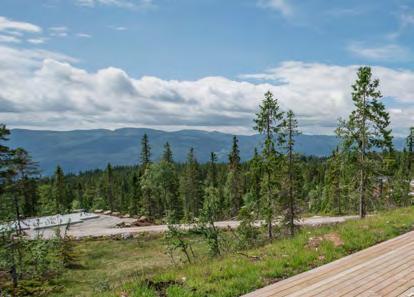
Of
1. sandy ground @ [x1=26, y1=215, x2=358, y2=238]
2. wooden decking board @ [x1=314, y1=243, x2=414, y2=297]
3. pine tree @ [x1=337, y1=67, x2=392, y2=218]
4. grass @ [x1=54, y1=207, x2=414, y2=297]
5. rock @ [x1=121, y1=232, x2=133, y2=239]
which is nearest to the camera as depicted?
wooden decking board @ [x1=314, y1=243, x2=414, y2=297]

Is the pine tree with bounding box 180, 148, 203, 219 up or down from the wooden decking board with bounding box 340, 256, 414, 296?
down

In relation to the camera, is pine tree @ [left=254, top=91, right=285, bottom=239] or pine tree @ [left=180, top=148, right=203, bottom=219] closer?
pine tree @ [left=254, top=91, right=285, bottom=239]

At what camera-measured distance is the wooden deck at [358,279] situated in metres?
7.96

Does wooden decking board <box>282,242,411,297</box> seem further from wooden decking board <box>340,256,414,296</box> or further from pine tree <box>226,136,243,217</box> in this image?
pine tree <box>226,136,243,217</box>

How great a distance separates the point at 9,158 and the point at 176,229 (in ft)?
62.9

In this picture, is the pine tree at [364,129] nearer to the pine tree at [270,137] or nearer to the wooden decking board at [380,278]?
the pine tree at [270,137]

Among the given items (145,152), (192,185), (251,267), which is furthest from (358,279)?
(192,185)

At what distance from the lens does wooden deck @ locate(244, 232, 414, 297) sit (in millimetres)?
7961

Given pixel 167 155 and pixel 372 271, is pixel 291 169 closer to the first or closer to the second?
pixel 372 271

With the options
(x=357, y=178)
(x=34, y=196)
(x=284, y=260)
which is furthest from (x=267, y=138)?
(x=34, y=196)

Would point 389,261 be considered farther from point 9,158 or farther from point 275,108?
point 9,158

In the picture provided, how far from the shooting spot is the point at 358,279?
28.8 ft

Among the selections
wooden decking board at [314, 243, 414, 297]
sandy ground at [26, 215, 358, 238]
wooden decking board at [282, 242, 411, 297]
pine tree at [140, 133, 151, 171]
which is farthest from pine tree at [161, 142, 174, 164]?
wooden decking board at [282, 242, 411, 297]

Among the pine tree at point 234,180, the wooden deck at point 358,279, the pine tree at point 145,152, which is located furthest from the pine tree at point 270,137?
the pine tree at point 145,152
